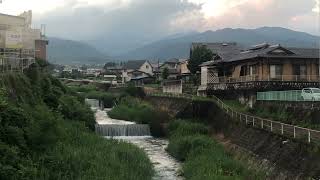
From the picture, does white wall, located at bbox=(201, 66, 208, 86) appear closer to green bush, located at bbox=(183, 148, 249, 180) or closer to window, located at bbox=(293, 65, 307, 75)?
window, located at bbox=(293, 65, 307, 75)

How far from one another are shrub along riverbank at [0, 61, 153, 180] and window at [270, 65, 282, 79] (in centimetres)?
2169

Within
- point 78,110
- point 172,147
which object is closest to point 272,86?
point 172,147

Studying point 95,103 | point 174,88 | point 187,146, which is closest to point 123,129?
point 187,146

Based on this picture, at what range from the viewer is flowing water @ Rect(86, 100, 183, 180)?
32.4 meters

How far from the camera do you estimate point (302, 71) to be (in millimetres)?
53281

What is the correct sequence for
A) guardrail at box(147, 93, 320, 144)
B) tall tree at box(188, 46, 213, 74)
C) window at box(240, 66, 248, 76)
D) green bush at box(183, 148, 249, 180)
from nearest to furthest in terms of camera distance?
guardrail at box(147, 93, 320, 144), green bush at box(183, 148, 249, 180), window at box(240, 66, 248, 76), tall tree at box(188, 46, 213, 74)

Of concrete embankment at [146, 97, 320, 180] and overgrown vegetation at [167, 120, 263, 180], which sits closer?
concrete embankment at [146, 97, 320, 180]

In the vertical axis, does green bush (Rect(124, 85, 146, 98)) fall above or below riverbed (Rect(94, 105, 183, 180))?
above

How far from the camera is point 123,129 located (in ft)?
168

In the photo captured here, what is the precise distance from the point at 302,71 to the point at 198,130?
51.6 ft

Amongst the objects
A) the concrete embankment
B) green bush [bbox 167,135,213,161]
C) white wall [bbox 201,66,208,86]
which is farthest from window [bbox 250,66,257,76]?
green bush [bbox 167,135,213,161]

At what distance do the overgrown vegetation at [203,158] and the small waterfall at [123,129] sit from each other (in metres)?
6.51

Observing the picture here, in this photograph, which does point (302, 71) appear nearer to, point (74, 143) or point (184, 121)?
point (184, 121)

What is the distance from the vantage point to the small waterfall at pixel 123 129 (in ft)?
165
